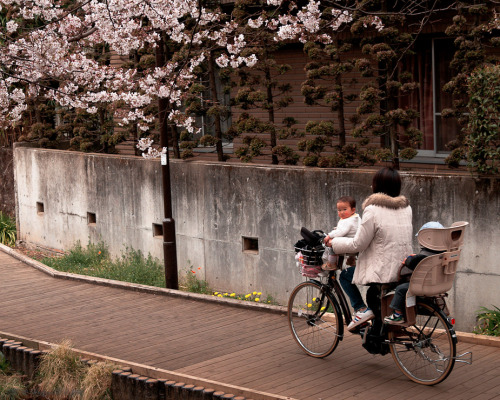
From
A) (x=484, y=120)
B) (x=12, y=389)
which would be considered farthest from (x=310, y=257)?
(x=12, y=389)

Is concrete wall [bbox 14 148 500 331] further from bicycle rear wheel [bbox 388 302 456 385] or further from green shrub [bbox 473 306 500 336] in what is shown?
bicycle rear wheel [bbox 388 302 456 385]

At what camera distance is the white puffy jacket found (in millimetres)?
7453

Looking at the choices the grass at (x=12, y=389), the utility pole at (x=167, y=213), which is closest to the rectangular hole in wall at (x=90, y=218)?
the utility pole at (x=167, y=213)

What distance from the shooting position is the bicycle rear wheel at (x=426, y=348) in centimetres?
713

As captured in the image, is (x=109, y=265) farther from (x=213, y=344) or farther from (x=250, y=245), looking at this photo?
(x=213, y=344)

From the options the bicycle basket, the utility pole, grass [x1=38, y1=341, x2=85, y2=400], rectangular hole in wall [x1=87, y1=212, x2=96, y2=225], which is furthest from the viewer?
rectangular hole in wall [x1=87, y1=212, x2=96, y2=225]

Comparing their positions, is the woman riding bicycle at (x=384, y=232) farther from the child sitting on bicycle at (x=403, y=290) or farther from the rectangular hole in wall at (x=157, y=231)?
the rectangular hole in wall at (x=157, y=231)

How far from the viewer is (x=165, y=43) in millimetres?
15305

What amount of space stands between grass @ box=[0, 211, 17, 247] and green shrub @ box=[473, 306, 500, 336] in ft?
39.6

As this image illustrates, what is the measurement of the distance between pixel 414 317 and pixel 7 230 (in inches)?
542

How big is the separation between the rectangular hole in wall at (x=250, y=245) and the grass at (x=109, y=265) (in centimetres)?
159

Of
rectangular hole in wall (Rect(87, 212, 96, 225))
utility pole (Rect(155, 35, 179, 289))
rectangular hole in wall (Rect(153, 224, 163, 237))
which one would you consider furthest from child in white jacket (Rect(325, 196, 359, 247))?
rectangular hole in wall (Rect(87, 212, 96, 225))

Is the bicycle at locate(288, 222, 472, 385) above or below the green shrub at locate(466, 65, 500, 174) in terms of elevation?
below

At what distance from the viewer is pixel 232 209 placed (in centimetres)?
1245
